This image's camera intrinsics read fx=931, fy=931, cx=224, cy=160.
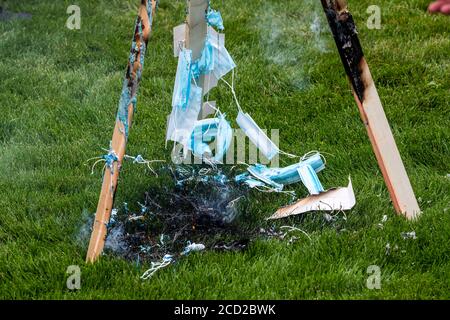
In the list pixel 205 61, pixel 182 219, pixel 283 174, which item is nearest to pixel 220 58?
pixel 205 61

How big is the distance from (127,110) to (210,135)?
0.93 m

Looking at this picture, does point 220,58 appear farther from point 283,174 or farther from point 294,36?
point 294,36

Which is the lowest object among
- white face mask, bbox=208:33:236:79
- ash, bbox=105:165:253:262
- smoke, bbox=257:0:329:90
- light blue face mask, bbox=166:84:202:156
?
ash, bbox=105:165:253:262

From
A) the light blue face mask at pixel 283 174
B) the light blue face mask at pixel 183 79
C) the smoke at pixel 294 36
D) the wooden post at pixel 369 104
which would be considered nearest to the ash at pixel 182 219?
the light blue face mask at pixel 283 174

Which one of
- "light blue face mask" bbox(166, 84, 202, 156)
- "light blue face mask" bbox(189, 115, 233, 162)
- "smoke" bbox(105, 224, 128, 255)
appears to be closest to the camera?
"smoke" bbox(105, 224, 128, 255)

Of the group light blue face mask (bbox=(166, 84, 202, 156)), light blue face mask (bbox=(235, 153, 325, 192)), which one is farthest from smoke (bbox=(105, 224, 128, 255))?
light blue face mask (bbox=(235, 153, 325, 192))

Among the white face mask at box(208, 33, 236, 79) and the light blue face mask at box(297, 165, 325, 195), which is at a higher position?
the white face mask at box(208, 33, 236, 79)

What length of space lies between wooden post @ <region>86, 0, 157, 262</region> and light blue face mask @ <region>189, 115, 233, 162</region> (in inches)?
29.2

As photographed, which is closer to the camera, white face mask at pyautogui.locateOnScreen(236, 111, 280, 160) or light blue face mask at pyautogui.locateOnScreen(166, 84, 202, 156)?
light blue face mask at pyautogui.locateOnScreen(166, 84, 202, 156)

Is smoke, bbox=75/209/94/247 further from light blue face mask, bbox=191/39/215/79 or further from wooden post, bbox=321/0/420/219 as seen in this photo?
wooden post, bbox=321/0/420/219

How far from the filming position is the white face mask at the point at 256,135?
14.1ft

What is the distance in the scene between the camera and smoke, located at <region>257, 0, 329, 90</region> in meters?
5.74

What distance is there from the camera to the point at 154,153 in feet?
15.5

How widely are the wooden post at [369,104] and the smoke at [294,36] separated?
167cm
